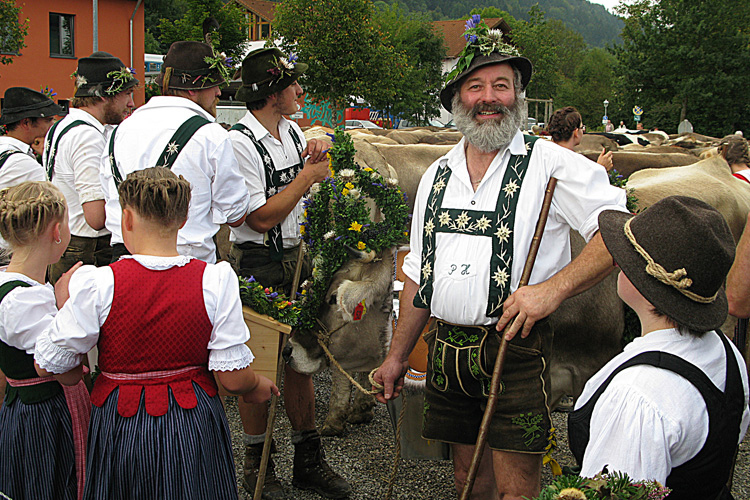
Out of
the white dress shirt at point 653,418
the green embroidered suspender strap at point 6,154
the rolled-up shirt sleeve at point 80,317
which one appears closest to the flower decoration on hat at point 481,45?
the white dress shirt at point 653,418

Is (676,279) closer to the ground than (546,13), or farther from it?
closer to the ground

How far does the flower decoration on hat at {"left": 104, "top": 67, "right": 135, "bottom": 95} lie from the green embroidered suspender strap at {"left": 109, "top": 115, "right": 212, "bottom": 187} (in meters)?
1.58

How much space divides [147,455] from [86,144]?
101 inches

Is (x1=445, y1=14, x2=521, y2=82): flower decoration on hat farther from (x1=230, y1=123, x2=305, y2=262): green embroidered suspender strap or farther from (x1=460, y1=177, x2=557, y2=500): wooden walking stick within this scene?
(x1=230, y1=123, x2=305, y2=262): green embroidered suspender strap

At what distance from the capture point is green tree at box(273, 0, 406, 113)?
24.5 m

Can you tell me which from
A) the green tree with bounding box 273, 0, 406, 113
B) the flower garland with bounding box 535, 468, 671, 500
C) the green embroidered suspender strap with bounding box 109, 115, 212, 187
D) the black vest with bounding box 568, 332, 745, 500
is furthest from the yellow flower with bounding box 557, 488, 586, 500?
the green tree with bounding box 273, 0, 406, 113

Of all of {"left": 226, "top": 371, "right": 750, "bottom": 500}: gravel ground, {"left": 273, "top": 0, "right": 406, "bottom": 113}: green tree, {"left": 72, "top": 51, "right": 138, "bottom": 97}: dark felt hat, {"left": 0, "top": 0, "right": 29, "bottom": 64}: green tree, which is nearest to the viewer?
{"left": 226, "top": 371, "right": 750, "bottom": 500}: gravel ground

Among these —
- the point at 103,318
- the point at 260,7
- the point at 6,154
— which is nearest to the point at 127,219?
the point at 103,318

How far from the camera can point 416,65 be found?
40.9 m

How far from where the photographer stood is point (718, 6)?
1336 inches

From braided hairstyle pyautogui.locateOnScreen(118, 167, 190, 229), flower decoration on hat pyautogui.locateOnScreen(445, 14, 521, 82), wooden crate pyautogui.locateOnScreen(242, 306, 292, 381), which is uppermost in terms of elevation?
flower decoration on hat pyautogui.locateOnScreen(445, 14, 521, 82)

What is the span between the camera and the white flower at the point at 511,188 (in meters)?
2.70

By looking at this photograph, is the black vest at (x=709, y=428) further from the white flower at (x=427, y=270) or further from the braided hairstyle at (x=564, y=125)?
the braided hairstyle at (x=564, y=125)

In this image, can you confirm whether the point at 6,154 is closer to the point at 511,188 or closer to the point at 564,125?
the point at 511,188
